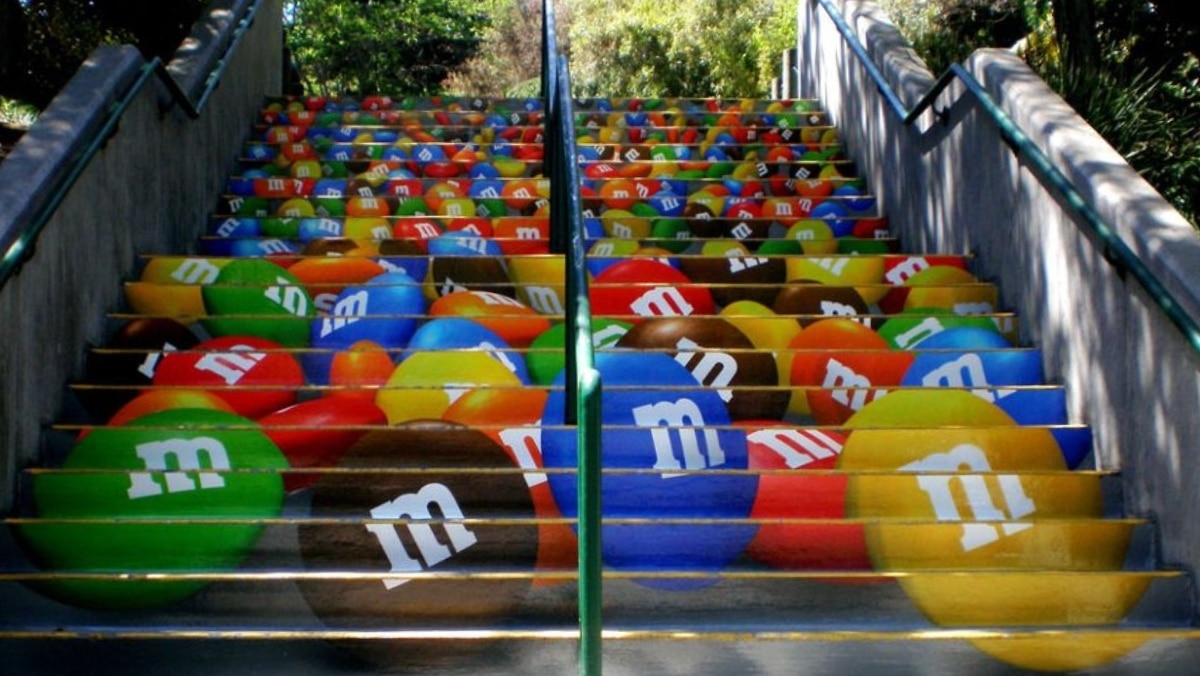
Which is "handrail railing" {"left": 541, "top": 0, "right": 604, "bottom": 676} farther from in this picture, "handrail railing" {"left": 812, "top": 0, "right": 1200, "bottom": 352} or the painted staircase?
"handrail railing" {"left": 812, "top": 0, "right": 1200, "bottom": 352}

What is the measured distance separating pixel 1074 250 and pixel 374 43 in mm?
16902

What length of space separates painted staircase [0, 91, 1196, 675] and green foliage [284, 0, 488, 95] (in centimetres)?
1391

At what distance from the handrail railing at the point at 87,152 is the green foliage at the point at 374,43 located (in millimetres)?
11944

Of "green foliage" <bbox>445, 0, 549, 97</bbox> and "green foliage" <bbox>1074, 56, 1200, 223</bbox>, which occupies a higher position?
"green foliage" <bbox>445, 0, 549, 97</bbox>

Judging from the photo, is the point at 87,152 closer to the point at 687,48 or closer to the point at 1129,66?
the point at 1129,66

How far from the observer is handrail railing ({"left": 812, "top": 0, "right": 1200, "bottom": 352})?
133 inches

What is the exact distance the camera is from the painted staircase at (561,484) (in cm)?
313

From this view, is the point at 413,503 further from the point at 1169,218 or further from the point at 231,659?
the point at 1169,218

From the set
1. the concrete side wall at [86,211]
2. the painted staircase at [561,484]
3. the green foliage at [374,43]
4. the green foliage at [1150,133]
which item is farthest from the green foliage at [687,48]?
the painted staircase at [561,484]

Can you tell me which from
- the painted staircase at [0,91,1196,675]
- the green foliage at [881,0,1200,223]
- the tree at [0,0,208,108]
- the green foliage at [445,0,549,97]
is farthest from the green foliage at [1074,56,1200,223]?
the green foliage at [445,0,549,97]

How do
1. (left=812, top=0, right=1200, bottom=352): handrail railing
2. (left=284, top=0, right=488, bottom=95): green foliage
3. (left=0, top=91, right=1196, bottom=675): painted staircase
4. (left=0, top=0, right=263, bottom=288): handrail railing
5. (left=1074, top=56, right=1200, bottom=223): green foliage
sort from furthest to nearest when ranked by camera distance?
(left=284, top=0, right=488, bottom=95): green foliage, (left=1074, top=56, right=1200, bottom=223): green foliage, (left=0, top=0, right=263, bottom=288): handrail railing, (left=812, top=0, right=1200, bottom=352): handrail railing, (left=0, top=91, right=1196, bottom=675): painted staircase

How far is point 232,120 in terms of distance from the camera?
7426 mm

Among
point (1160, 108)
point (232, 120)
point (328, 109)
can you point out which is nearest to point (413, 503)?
point (232, 120)

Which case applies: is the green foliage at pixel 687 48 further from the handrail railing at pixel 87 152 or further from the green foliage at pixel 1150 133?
the handrail railing at pixel 87 152
